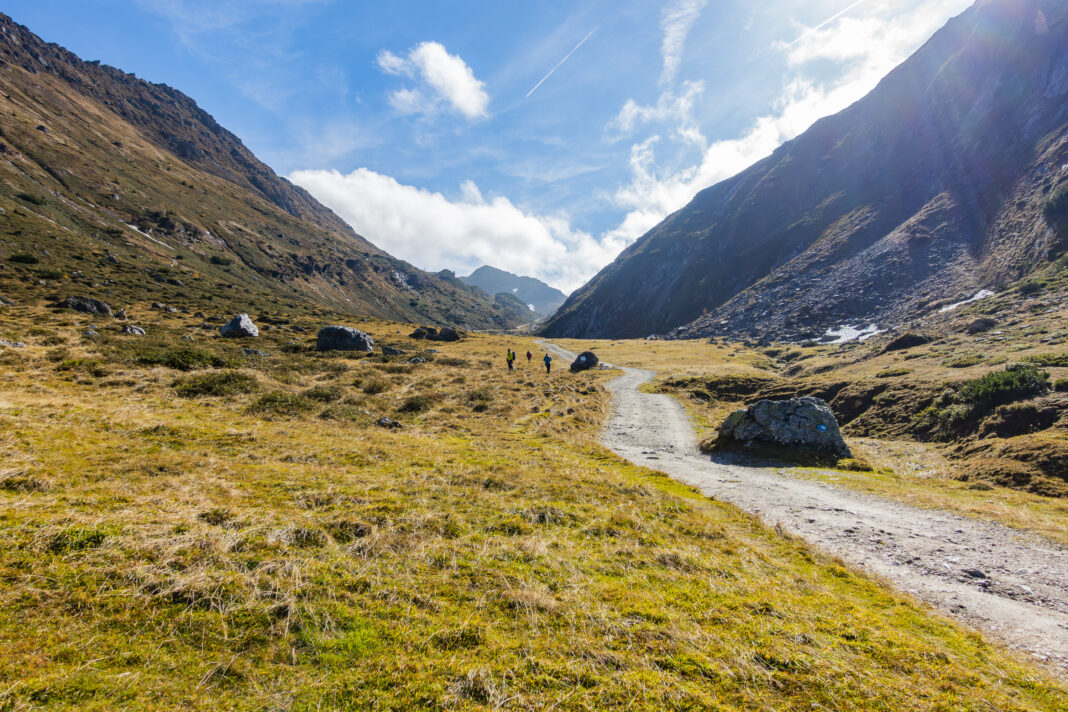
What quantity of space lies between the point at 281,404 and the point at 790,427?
2401 cm

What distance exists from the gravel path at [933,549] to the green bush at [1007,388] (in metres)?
10.4

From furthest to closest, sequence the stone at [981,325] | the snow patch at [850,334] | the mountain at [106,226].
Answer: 1. the snow patch at [850,334]
2. the mountain at [106,226]
3. the stone at [981,325]

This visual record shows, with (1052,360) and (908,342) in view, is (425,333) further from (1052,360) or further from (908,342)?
(1052,360)

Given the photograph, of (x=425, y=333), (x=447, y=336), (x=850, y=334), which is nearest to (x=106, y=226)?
(x=425, y=333)

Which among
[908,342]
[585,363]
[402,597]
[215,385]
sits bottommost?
[402,597]

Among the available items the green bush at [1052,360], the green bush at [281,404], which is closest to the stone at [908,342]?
the green bush at [1052,360]

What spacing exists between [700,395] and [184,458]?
33.7 metres

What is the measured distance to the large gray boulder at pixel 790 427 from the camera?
18.0 meters

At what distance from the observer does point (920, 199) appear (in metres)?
120

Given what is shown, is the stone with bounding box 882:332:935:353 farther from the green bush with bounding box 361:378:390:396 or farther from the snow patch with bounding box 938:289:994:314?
the green bush with bounding box 361:378:390:396

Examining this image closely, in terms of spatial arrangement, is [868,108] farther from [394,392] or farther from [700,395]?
[394,392]

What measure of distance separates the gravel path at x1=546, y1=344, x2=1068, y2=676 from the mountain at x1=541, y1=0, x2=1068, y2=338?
9406cm

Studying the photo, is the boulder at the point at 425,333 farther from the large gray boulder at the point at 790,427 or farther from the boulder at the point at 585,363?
the large gray boulder at the point at 790,427

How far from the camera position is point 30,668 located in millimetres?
3629
